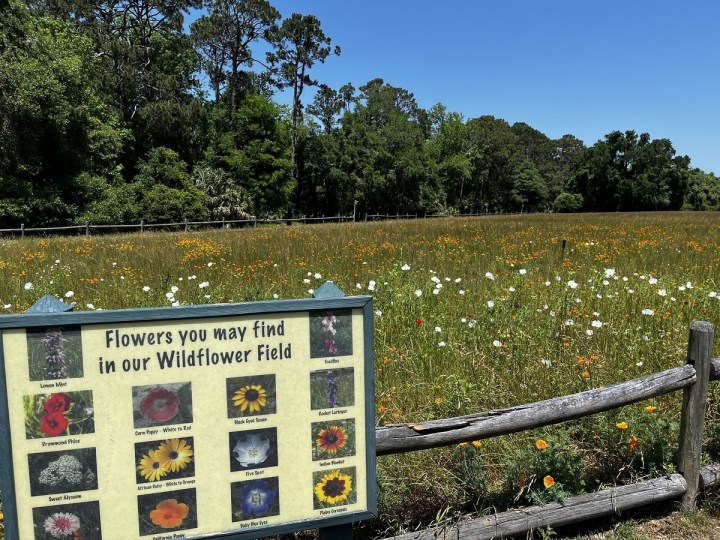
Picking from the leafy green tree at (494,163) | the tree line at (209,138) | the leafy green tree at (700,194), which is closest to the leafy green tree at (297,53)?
the tree line at (209,138)

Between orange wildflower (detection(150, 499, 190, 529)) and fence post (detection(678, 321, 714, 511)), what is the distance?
2.91 metres

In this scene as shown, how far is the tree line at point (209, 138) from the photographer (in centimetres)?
2909

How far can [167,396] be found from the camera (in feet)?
6.34

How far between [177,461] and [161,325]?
0.52 metres

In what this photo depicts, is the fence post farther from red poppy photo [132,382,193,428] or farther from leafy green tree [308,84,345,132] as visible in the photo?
leafy green tree [308,84,345,132]

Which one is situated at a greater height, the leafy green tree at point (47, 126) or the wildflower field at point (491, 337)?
the leafy green tree at point (47, 126)

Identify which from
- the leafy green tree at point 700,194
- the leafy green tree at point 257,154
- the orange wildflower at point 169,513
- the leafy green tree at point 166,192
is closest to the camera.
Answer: the orange wildflower at point 169,513

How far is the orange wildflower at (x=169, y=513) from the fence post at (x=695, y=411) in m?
2.91

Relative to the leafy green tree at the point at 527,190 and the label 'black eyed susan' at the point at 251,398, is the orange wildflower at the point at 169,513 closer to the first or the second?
the label 'black eyed susan' at the point at 251,398

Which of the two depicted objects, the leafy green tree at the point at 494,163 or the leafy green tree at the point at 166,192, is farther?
the leafy green tree at the point at 494,163

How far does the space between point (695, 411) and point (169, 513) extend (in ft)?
9.80

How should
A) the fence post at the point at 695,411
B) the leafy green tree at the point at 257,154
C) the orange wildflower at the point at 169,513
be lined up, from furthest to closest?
the leafy green tree at the point at 257,154 → the fence post at the point at 695,411 → the orange wildflower at the point at 169,513

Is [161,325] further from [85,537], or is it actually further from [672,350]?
[672,350]

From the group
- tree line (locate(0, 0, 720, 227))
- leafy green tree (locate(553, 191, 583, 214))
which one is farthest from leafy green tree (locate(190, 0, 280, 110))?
leafy green tree (locate(553, 191, 583, 214))
